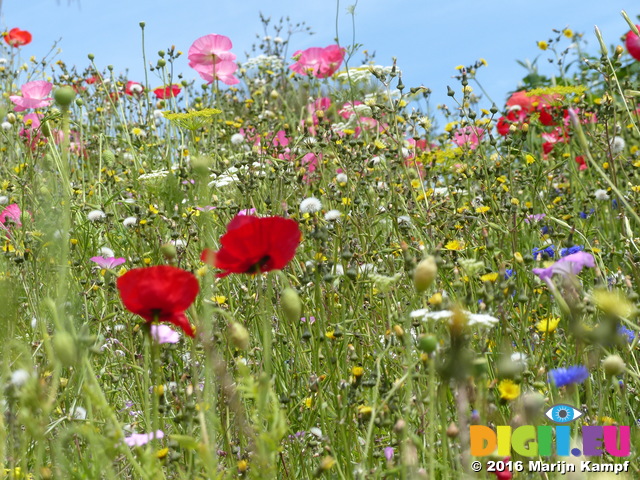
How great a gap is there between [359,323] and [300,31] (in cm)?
398

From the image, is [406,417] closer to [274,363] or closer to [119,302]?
[274,363]

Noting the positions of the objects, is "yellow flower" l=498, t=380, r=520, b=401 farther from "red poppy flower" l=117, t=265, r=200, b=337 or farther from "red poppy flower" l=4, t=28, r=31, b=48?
"red poppy flower" l=4, t=28, r=31, b=48

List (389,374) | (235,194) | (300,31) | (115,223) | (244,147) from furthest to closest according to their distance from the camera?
(300,31)
(244,147)
(235,194)
(115,223)
(389,374)

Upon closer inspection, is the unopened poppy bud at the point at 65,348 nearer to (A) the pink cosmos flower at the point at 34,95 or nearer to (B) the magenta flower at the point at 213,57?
(A) the pink cosmos flower at the point at 34,95

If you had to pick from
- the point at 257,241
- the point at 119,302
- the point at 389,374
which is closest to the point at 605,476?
the point at 257,241

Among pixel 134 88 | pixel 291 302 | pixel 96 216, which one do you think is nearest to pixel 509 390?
pixel 291 302

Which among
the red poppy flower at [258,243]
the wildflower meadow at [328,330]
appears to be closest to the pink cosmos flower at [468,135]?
the wildflower meadow at [328,330]

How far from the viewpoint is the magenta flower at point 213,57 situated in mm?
3104

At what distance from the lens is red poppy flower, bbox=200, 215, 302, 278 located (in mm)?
1019

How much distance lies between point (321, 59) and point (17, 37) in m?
2.38

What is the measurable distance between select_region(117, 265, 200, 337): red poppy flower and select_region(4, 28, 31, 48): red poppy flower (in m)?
4.34

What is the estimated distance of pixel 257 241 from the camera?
3.34 feet

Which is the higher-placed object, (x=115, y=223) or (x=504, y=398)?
(x=115, y=223)

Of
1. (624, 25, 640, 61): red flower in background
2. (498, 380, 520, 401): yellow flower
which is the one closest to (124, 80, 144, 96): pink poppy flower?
(624, 25, 640, 61): red flower in background
